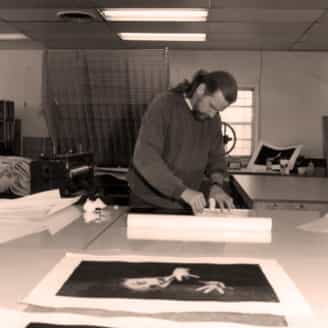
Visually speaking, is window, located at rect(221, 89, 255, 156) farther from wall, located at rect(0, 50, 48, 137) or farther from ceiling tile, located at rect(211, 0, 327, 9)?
ceiling tile, located at rect(211, 0, 327, 9)

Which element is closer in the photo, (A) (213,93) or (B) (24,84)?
(A) (213,93)

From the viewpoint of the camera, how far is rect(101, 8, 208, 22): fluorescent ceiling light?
4.01 metres

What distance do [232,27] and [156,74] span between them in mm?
1474

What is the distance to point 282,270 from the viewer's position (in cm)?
105

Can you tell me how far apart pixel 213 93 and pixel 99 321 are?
1.70 m

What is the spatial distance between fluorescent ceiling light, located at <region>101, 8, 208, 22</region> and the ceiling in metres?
0.09

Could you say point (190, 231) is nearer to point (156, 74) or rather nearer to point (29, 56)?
point (156, 74)

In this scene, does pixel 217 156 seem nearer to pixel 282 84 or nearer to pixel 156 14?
pixel 156 14

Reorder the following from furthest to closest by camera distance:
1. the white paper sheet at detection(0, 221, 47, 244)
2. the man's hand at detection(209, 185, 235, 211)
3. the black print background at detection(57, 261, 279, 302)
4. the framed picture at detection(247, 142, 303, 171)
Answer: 1. the framed picture at detection(247, 142, 303, 171)
2. the man's hand at detection(209, 185, 235, 211)
3. the white paper sheet at detection(0, 221, 47, 244)
4. the black print background at detection(57, 261, 279, 302)

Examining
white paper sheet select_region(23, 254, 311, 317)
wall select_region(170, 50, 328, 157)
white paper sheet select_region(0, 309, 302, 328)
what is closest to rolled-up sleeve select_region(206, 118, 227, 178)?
white paper sheet select_region(23, 254, 311, 317)

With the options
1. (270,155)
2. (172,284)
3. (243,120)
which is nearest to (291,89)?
(243,120)

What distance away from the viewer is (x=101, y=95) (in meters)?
3.54

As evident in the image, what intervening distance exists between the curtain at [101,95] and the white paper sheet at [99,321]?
2.71 m

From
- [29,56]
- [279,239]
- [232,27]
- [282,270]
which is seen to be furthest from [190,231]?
[29,56]
